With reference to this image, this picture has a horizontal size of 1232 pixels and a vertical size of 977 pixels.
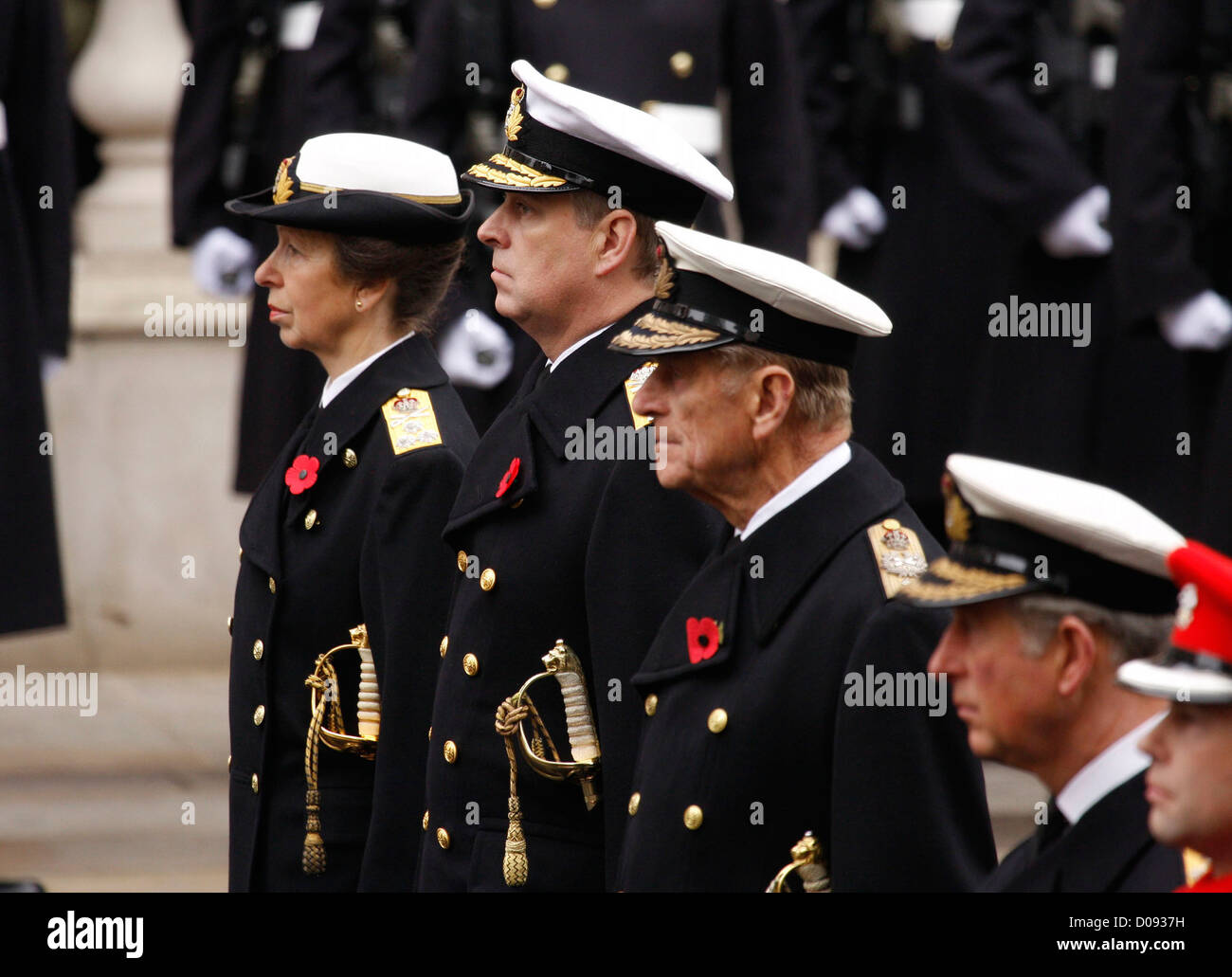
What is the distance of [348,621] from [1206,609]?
2.01 metres

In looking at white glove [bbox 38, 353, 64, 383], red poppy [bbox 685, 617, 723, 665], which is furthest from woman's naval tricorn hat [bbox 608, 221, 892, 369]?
white glove [bbox 38, 353, 64, 383]

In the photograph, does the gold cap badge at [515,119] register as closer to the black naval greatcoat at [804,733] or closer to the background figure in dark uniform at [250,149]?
the black naval greatcoat at [804,733]

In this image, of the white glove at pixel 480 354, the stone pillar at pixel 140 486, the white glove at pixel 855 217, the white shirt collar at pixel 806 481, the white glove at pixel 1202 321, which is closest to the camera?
the white shirt collar at pixel 806 481

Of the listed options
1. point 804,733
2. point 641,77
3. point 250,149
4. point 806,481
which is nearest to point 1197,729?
point 804,733

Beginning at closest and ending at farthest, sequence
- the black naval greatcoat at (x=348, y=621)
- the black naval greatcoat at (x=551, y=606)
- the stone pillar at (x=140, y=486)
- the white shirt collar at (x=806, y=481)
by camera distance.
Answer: the white shirt collar at (x=806, y=481)
the black naval greatcoat at (x=551, y=606)
the black naval greatcoat at (x=348, y=621)
the stone pillar at (x=140, y=486)

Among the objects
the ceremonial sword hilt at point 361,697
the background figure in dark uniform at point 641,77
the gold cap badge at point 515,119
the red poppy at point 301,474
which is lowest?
the ceremonial sword hilt at point 361,697

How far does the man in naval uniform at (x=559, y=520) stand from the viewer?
379 centimetres

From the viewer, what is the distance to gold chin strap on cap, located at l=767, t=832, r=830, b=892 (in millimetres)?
3287

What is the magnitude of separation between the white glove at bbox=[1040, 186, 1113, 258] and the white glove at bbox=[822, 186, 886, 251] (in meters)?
0.88

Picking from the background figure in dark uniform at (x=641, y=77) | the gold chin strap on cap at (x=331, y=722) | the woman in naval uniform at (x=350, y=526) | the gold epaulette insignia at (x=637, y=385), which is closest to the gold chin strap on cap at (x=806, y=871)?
the gold epaulette insignia at (x=637, y=385)

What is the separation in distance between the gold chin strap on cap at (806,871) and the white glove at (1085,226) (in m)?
3.35

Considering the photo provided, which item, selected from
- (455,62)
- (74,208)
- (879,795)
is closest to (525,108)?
(879,795)

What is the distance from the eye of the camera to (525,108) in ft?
14.1
